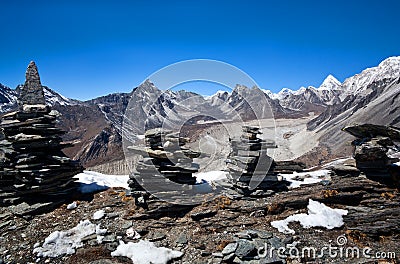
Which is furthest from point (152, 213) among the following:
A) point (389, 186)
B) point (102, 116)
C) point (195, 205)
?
point (102, 116)

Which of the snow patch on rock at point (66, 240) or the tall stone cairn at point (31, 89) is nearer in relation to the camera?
the snow patch on rock at point (66, 240)

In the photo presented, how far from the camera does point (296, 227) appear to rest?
470 inches

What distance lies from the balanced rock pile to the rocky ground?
74cm

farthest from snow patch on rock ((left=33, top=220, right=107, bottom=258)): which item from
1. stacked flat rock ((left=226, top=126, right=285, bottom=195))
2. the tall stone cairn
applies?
the tall stone cairn

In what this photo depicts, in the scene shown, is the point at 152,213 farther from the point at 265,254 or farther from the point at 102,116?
the point at 102,116

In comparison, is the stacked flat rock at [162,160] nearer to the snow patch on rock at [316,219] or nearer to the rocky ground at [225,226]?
the rocky ground at [225,226]

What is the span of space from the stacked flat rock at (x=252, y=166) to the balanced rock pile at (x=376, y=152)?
15.0 ft

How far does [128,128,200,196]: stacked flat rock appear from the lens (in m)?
13.5

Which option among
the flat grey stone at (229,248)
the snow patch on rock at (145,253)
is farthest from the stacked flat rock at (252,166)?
the snow patch on rock at (145,253)

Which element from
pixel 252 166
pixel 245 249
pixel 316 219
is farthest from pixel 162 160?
pixel 316 219

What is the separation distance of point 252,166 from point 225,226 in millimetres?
3609

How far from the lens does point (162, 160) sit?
548 inches

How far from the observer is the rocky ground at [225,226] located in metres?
10.5

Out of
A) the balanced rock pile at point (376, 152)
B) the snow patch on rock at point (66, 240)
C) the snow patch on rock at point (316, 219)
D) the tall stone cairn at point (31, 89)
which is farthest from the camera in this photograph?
the tall stone cairn at point (31, 89)
